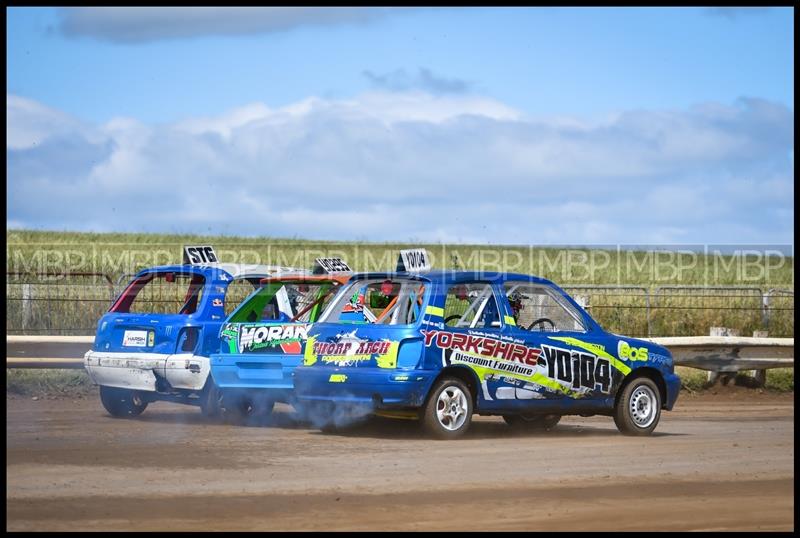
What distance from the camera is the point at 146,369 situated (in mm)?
14625

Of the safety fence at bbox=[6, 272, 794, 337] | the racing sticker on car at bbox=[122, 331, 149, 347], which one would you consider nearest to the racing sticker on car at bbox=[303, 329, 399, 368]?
the racing sticker on car at bbox=[122, 331, 149, 347]

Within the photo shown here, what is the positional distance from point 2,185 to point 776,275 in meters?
41.4

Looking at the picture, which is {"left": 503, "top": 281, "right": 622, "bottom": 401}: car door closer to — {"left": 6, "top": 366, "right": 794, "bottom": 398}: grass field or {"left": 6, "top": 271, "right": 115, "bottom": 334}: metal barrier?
{"left": 6, "top": 366, "right": 794, "bottom": 398}: grass field

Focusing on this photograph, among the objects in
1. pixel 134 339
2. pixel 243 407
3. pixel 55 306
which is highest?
pixel 55 306

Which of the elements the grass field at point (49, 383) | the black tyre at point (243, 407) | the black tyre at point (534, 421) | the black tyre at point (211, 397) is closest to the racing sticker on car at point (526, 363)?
the black tyre at point (534, 421)

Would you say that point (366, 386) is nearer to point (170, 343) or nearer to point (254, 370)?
point (254, 370)

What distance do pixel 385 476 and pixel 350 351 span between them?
2.66 m

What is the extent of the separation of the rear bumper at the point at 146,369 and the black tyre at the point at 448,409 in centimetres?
277

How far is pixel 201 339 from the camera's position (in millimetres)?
14523

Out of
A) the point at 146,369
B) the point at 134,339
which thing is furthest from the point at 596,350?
the point at 134,339

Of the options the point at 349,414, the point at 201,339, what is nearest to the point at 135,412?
the point at 201,339

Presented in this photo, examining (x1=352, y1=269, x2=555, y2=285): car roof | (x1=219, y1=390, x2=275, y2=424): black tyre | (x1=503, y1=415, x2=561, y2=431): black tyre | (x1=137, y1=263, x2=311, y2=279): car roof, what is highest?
(x1=137, y1=263, x2=311, y2=279): car roof

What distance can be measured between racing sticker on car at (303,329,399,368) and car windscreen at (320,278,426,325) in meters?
0.43

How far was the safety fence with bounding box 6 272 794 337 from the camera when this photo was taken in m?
23.4
